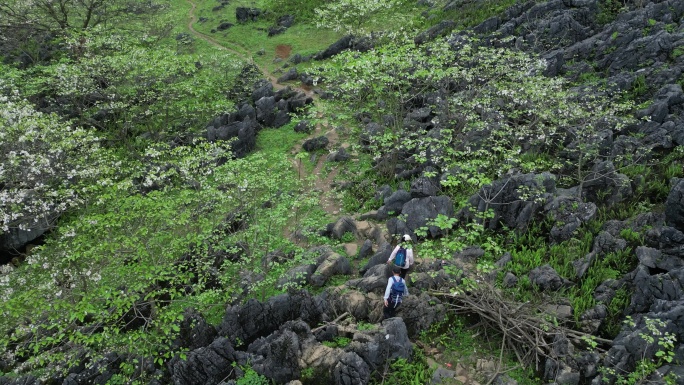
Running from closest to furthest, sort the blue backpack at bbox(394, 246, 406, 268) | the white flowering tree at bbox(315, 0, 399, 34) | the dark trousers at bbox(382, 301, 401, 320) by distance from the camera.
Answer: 1. the dark trousers at bbox(382, 301, 401, 320)
2. the blue backpack at bbox(394, 246, 406, 268)
3. the white flowering tree at bbox(315, 0, 399, 34)

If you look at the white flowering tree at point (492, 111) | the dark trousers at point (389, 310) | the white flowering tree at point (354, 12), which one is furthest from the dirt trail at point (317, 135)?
the dark trousers at point (389, 310)

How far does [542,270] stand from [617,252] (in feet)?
9.74

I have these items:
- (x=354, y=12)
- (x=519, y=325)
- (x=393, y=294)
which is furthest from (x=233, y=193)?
(x=354, y=12)

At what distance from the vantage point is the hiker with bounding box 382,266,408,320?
14375 mm

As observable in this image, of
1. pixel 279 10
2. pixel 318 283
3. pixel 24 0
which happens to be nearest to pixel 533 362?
pixel 318 283

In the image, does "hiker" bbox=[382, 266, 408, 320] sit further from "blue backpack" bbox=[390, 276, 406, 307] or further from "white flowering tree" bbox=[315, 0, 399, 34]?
"white flowering tree" bbox=[315, 0, 399, 34]

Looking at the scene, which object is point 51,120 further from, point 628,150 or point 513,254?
point 628,150

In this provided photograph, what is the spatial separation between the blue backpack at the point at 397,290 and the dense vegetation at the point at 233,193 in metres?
1.56

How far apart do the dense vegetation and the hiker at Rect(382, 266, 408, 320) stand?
146 centimetres

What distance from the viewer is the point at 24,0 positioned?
1517 inches

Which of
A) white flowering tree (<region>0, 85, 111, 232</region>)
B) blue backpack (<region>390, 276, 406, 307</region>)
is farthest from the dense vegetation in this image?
blue backpack (<region>390, 276, 406, 307</region>)

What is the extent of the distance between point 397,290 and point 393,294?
0.23 meters

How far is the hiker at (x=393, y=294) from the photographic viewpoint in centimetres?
1438

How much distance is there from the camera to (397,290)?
14.4 m
